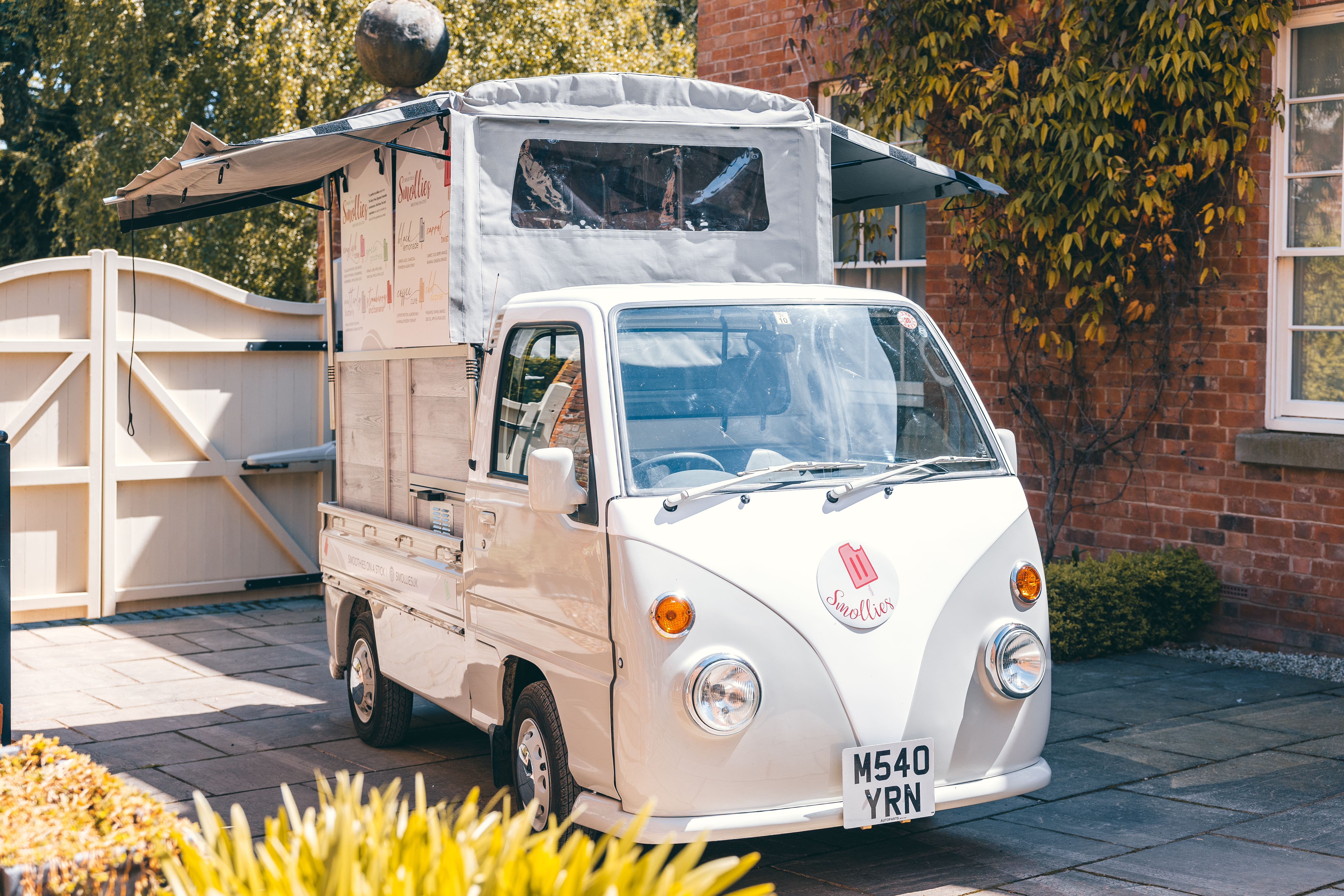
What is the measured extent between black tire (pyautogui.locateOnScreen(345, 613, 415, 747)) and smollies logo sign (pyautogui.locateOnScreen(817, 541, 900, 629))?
2822 mm

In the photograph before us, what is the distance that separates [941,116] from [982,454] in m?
5.74

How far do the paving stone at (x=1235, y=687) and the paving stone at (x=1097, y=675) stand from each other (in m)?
0.13

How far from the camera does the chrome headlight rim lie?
4852 millimetres

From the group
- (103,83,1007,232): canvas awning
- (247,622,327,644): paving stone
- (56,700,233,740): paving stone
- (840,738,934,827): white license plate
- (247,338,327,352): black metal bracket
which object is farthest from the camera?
(247,338,327,352): black metal bracket

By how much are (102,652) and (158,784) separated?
326cm

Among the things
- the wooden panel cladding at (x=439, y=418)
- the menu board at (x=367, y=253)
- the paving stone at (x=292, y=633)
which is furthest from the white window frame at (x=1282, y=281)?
the paving stone at (x=292, y=633)

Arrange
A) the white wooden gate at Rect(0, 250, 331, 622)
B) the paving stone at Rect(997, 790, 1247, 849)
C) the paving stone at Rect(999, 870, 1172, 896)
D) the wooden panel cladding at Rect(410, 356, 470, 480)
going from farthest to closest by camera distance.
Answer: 1. the white wooden gate at Rect(0, 250, 331, 622)
2. the wooden panel cladding at Rect(410, 356, 470, 480)
3. the paving stone at Rect(997, 790, 1247, 849)
4. the paving stone at Rect(999, 870, 1172, 896)

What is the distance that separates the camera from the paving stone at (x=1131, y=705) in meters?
7.05

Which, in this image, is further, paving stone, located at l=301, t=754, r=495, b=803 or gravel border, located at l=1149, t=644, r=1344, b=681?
gravel border, located at l=1149, t=644, r=1344, b=681

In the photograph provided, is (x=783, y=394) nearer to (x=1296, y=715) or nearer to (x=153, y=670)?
(x=1296, y=715)

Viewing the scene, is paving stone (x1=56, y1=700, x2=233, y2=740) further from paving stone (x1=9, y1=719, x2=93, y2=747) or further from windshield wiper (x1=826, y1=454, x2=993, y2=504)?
windshield wiper (x1=826, y1=454, x2=993, y2=504)

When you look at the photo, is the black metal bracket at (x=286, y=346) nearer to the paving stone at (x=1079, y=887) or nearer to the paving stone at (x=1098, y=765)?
the paving stone at (x=1098, y=765)

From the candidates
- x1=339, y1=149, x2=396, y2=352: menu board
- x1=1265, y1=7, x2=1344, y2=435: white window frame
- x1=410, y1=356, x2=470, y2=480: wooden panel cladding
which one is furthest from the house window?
x1=410, y1=356, x2=470, y2=480: wooden panel cladding

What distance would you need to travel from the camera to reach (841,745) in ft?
14.6
